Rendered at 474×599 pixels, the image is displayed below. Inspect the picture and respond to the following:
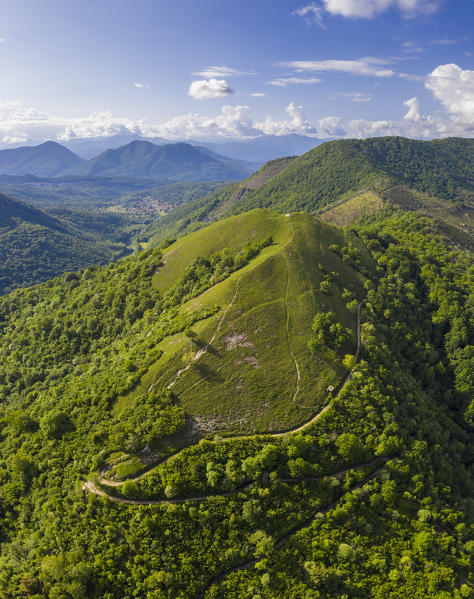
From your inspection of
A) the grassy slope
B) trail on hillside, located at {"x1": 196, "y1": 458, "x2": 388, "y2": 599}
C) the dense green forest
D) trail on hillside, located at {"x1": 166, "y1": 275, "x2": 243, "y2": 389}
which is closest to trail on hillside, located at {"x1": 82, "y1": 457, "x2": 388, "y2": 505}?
the dense green forest

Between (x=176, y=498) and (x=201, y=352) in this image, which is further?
(x=201, y=352)

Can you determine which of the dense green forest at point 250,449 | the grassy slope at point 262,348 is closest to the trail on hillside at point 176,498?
the dense green forest at point 250,449

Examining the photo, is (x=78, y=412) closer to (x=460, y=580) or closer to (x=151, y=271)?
(x=151, y=271)

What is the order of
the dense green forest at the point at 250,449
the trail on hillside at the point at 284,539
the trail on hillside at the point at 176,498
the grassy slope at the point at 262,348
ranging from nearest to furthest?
the trail on hillside at the point at 284,539, the dense green forest at the point at 250,449, the trail on hillside at the point at 176,498, the grassy slope at the point at 262,348

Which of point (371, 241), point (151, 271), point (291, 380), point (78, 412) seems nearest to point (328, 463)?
point (291, 380)

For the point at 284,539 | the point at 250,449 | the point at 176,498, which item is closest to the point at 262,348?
the point at 250,449

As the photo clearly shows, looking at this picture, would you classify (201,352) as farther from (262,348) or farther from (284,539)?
(284,539)

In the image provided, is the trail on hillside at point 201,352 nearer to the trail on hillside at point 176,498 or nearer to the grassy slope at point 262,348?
the grassy slope at point 262,348
